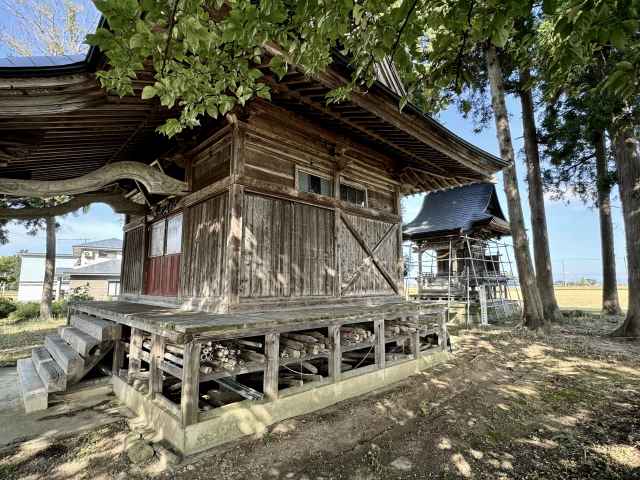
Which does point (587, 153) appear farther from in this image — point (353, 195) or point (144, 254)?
point (144, 254)

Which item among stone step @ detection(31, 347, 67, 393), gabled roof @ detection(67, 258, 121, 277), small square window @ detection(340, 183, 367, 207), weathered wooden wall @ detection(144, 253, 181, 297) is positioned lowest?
stone step @ detection(31, 347, 67, 393)

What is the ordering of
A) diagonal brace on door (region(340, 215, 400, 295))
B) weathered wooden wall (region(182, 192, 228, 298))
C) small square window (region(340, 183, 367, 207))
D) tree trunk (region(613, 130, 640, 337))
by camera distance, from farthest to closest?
tree trunk (region(613, 130, 640, 337)) < small square window (region(340, 183, 367, 207)) < diagonal brace on door (region(340, 215, 400, 295)) < weathered wooden wall (region(182, 192, 228, 298))

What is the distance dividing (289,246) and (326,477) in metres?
3.49

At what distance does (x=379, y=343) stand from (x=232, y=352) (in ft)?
8.43

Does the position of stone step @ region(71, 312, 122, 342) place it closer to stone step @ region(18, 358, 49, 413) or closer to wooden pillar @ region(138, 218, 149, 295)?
stone step @ region(18, 358, 49, 413)

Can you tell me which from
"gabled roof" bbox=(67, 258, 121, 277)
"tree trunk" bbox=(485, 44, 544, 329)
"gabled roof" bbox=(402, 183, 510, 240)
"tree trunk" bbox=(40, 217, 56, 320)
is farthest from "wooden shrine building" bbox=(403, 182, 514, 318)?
"gabled roof" bbox=(67, 258, 121, 277)

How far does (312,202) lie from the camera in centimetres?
609

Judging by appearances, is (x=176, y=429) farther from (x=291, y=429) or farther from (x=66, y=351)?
(x=66, y=351)

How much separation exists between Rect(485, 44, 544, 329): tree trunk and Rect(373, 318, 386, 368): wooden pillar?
8019 millimetres

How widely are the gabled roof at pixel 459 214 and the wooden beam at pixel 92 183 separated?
12.6m

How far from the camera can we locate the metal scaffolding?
48.7 ft

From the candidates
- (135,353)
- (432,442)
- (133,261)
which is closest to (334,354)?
(432,442)

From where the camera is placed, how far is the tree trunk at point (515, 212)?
11.0m

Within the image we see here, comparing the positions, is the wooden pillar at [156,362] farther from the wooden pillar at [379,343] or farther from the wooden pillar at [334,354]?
the wooden pillar at [379,343]
